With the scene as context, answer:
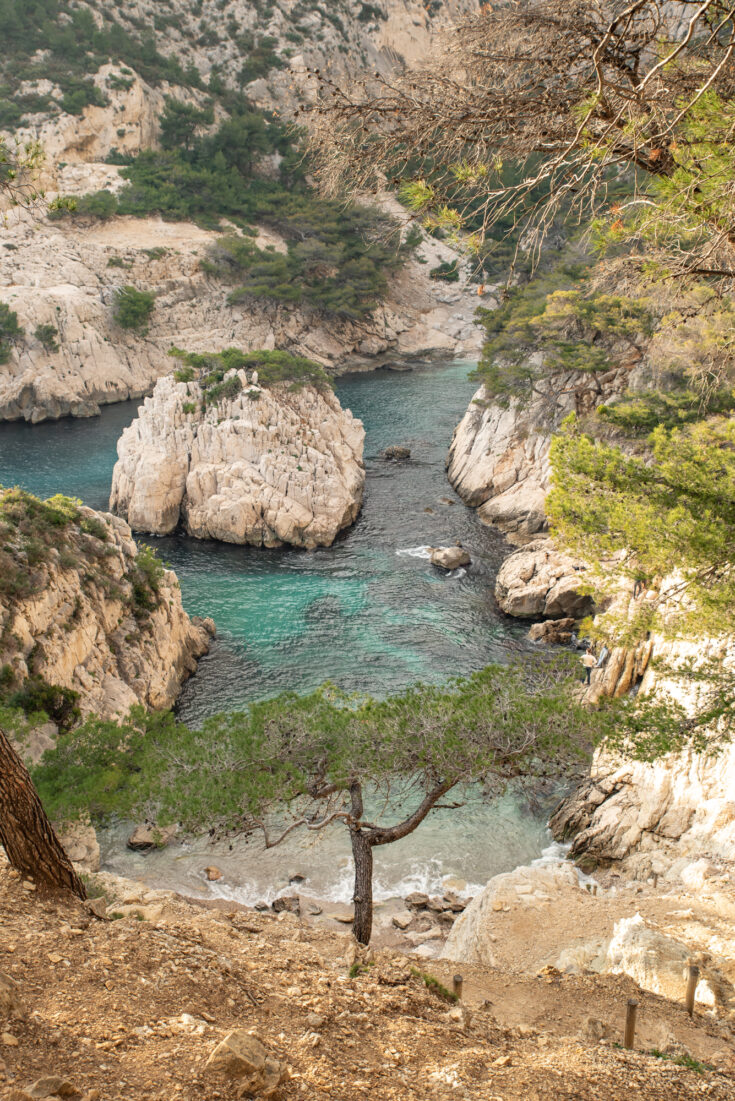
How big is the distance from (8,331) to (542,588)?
41.9 m

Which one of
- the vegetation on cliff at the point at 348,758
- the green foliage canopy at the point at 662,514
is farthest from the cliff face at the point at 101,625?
the green foliage canopy at the point at 662,514

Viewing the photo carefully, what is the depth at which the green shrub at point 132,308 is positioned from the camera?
5450 centimetres

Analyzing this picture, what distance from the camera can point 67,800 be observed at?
11.5 meters

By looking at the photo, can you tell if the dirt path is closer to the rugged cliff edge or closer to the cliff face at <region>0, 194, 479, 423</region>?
the rugged cliff edge

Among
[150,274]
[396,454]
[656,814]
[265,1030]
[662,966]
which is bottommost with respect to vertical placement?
[656,814]

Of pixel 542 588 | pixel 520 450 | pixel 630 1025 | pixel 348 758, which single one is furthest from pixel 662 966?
pixel 520 450

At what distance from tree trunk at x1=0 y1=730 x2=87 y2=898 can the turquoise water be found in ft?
45.8

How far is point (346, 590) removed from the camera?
92.0 feet

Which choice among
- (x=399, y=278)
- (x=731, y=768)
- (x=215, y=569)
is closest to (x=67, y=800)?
(x=731, y=768)

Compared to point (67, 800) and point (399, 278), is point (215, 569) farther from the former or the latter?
point (399, 278)

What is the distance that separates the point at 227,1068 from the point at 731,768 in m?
11.0

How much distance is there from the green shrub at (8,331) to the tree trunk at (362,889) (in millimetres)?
47830

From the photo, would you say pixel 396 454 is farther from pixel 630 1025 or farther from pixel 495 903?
pixel 630 1025

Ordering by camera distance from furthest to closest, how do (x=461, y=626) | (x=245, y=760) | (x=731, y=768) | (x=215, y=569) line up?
(x=215, y=569)
(x=461, y=626)
(x=731, y=768)
(x=245, y=760)
